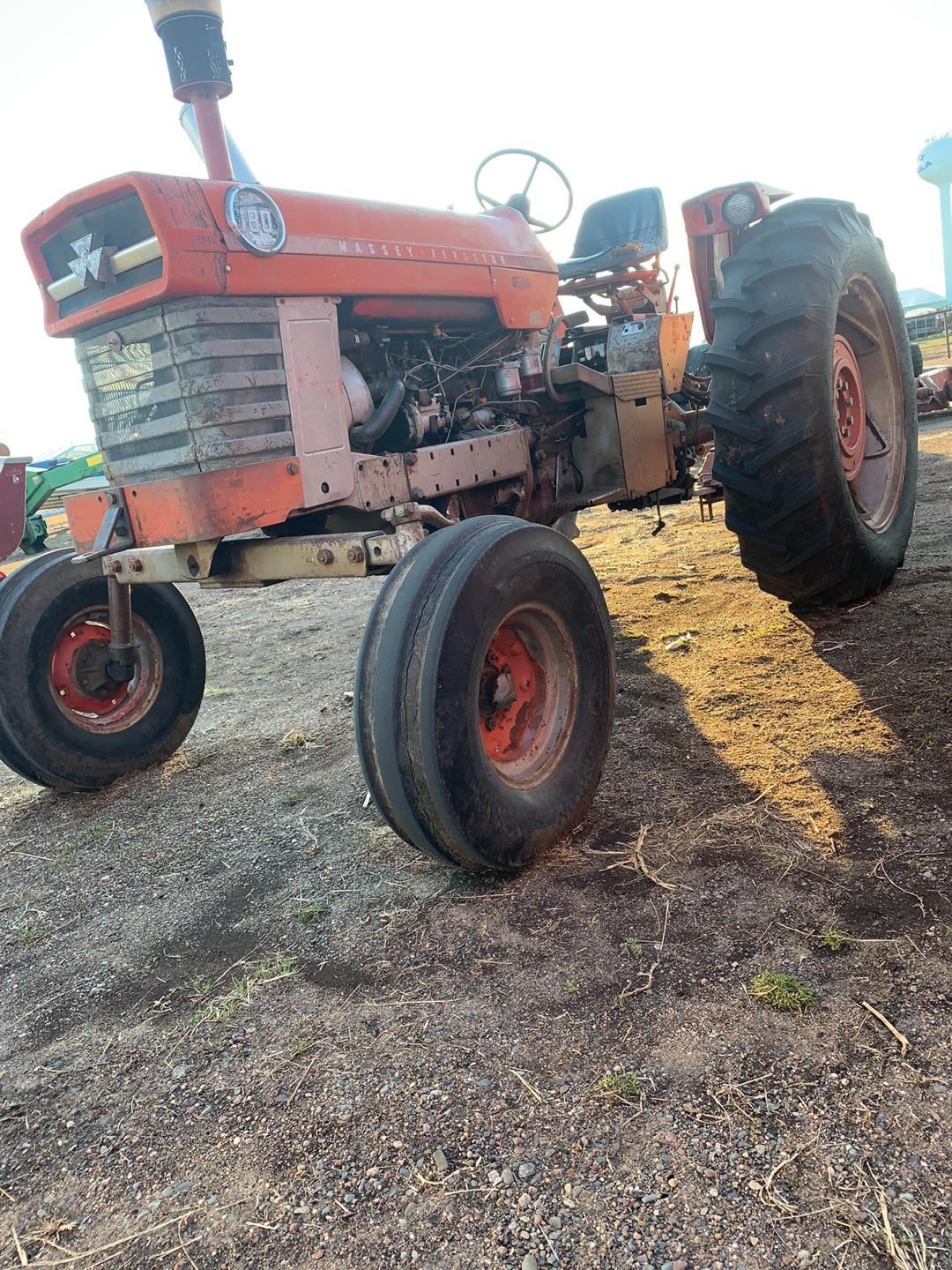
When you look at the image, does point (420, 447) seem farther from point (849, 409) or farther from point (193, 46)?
point (849, 409)

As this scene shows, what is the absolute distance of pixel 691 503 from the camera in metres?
8.23

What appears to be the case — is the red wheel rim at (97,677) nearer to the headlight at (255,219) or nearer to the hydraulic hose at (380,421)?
the hydraulic hose at (380,421)

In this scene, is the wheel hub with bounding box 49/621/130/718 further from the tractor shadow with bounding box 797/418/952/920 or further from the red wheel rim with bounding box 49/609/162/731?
the tractor shadow with bounding box 797/418/952/920

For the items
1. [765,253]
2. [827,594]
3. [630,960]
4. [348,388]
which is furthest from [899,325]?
[630,960]

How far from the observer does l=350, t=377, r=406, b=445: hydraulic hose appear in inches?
127

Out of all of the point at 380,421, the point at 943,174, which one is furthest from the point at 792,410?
the point at 943,174

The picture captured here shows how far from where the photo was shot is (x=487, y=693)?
2.64 metres

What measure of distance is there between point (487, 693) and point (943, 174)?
74.6 metres

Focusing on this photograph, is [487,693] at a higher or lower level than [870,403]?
lower

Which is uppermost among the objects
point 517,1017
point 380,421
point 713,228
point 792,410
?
point 713,228

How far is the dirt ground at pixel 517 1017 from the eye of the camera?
1.42m

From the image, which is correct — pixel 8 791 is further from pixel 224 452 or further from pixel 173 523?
pixel 224 452

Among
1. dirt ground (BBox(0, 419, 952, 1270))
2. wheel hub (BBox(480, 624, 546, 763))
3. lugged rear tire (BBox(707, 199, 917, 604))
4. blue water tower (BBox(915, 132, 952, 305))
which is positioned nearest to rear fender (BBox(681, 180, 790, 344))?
lugged rear tire (BBox(707, 199, 917, 604))

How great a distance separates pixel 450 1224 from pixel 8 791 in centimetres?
322
